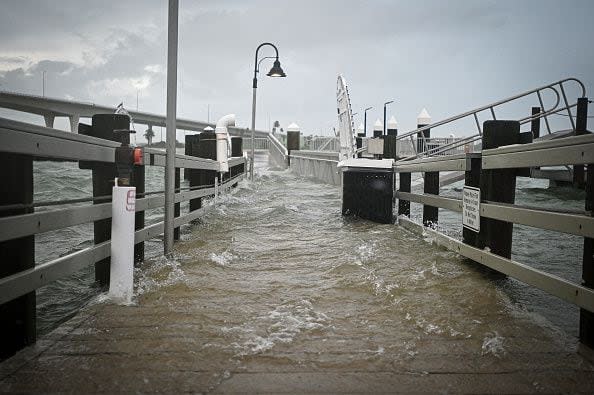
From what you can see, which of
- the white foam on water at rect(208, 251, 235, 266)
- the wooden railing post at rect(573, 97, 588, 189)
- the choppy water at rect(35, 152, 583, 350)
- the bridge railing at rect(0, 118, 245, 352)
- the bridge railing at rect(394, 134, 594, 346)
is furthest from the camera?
the wooden railing post at rect(573, 97, 588, 189)

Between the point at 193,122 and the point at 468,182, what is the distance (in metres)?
84.0

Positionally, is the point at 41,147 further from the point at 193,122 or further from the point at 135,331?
the point at 193,122

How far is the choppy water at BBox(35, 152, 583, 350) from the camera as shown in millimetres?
3342

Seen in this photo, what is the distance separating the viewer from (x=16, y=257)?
2.89 meters

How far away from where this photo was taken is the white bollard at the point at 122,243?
383 cm

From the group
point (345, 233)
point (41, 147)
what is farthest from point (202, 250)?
point (41, 147)

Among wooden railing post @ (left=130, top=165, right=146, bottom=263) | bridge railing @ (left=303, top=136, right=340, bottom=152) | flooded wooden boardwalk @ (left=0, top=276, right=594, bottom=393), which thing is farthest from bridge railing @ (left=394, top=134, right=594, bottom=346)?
bridge railing @ (left=303, top=136, right=340, bottom=152)

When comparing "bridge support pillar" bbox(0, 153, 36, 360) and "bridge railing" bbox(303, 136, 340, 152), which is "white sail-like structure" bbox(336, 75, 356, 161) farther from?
"bridge railing" bbox(303, 136, 340, 152)

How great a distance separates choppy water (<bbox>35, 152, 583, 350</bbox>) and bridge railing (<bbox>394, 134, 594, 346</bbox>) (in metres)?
0.28

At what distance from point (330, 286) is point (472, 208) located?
1.87 m

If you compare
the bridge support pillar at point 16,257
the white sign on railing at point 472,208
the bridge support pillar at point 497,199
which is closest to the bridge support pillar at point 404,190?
the white sign on railing at point 472,208

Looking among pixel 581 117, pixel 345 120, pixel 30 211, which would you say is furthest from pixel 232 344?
pixel 581 117

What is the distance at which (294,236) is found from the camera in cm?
743

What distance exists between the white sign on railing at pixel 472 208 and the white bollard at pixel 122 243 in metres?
3.42
